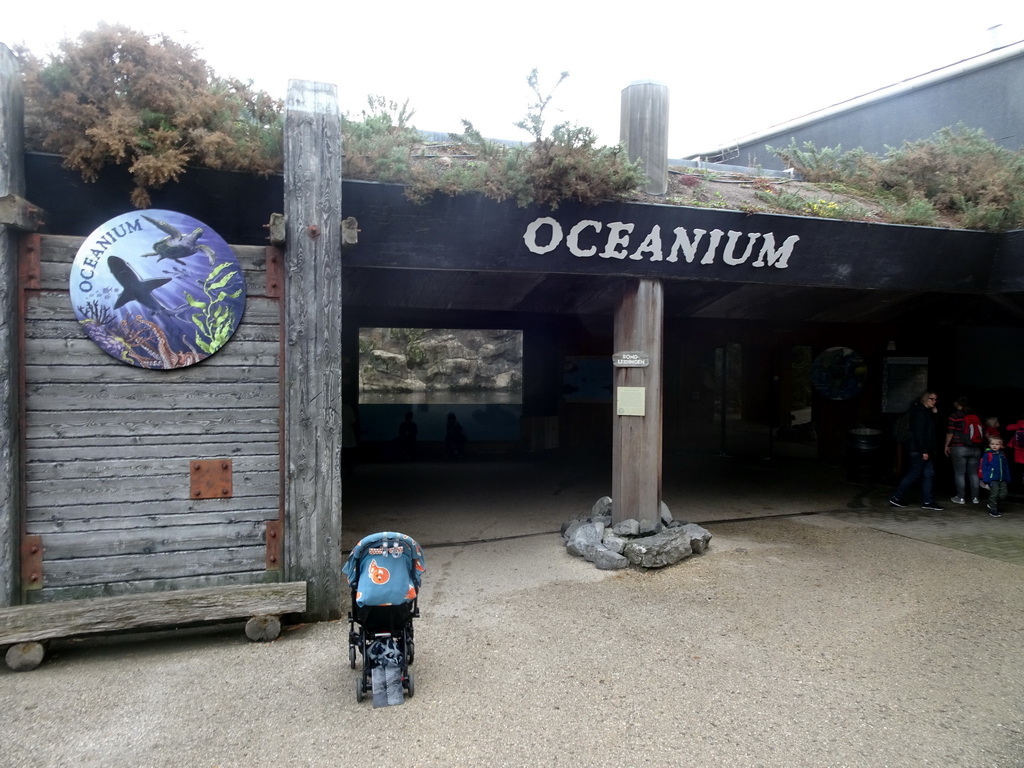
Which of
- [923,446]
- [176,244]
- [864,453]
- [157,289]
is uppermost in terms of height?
[176,244]

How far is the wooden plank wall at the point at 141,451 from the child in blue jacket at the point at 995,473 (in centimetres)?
954

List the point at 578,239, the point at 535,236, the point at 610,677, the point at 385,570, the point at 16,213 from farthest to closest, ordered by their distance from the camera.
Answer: the point at 578,239
the point at 535,236
the point at 16,213
the point at 610,677
the point at 385,570

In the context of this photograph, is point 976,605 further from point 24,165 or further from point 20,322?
point 24,165

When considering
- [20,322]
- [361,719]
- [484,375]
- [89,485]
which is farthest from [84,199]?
[484,375]

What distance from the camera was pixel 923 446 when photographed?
9.73 metres

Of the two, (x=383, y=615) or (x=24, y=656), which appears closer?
(x=383, y=615)

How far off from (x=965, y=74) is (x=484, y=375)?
2468 cm

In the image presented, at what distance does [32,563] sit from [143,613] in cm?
99

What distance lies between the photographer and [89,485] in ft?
17.3

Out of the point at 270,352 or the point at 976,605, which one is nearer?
the point at 270,352

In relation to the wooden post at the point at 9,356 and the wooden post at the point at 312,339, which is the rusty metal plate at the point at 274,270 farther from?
the wooden post at the point at 9,356

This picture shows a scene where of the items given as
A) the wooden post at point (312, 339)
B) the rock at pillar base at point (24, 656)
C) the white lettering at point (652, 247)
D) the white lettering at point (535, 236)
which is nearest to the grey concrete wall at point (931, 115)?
the white lettering at point (652, 247)

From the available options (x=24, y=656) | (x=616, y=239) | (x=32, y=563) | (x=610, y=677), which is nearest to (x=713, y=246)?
(x=616, y=239)

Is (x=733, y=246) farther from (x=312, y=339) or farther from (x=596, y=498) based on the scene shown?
(x=596, y=498)
